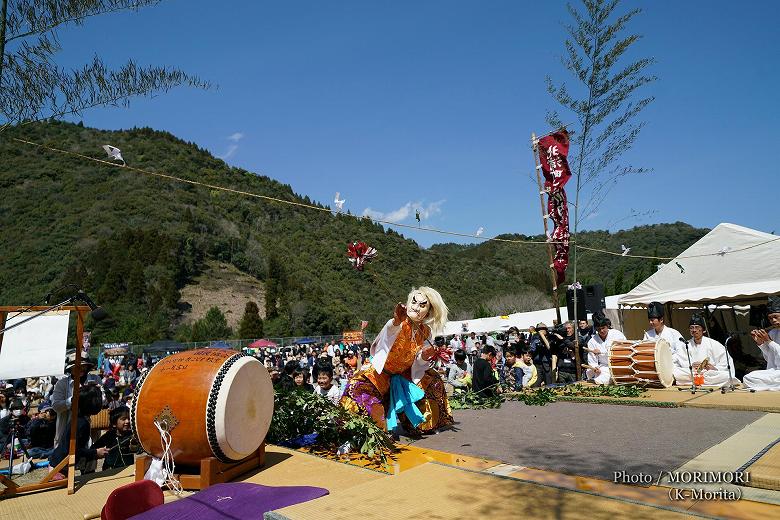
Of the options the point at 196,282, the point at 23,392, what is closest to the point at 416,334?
the point at 23,392

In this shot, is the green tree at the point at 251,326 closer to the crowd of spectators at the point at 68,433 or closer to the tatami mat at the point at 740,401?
the crowd of spectators at the point at 68,433

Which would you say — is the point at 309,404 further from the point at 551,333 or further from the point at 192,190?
the point at 192,190

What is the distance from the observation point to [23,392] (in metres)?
12.9

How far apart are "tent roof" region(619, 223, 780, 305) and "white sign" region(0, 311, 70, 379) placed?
39.2 ft

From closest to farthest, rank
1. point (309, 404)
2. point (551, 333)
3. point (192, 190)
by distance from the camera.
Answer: point (309, 404)
point (551, 333)
point (192, 190)

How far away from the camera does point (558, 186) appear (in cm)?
1017

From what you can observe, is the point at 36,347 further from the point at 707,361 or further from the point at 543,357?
the point at 707,361

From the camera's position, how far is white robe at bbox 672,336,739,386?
803 cm

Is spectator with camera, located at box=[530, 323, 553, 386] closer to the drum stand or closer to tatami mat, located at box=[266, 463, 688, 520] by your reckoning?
the drum stand

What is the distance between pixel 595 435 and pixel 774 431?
4.94 ft

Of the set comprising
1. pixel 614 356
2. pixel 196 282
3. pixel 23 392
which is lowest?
pixel 23 392

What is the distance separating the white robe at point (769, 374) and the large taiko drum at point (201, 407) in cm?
680

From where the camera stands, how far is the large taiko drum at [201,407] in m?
4.35

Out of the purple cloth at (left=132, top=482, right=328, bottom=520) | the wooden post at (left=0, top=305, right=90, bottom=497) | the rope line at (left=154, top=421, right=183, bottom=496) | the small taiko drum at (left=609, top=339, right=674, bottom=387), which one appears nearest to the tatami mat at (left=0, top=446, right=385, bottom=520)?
the wooden post at (left=0, top=305, right=90, bottom=497)
